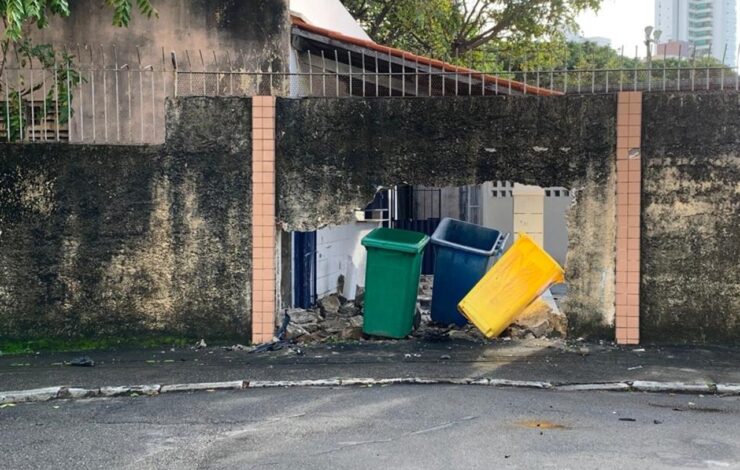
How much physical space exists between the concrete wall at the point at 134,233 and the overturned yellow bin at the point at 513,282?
7.97 ft

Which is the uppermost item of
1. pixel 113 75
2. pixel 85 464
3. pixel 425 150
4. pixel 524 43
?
pixel 524 43

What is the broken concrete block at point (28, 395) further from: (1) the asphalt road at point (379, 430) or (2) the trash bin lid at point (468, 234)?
(2) the trash bin lid at point (468, 234)

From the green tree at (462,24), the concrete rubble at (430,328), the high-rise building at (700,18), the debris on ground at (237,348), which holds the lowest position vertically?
the debris on ground at (237,348)

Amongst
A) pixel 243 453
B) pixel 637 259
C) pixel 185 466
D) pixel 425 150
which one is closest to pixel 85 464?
pixel 185 466

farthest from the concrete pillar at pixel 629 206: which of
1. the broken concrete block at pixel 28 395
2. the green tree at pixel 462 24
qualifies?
the green tree at pixel 462 24

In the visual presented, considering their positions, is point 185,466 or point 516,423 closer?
point 185,466

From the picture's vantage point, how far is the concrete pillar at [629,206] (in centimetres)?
743

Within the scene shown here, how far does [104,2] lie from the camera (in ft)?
29.5

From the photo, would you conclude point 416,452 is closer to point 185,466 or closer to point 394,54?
point 185,466

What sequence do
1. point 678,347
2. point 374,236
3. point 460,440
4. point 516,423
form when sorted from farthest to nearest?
point 374,236 → point 678,347 → point 516,423 → point 460,440

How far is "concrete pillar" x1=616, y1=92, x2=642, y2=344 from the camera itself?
7.43 meters

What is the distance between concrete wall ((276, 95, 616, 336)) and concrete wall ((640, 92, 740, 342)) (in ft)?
1.35

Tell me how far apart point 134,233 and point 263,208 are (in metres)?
1.33

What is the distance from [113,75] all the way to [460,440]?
6548mm
